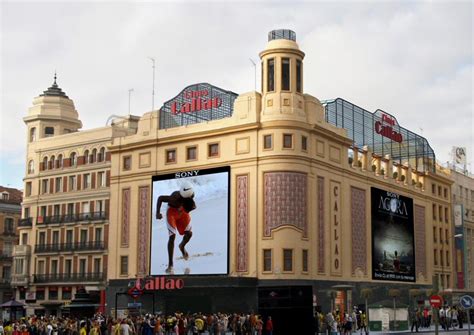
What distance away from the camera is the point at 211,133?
6619cm

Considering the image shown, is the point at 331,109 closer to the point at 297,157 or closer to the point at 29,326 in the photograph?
the point at 297,157

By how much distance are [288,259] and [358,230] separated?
12.1m

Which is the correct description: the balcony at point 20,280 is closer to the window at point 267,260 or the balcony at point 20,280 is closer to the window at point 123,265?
the window at point 123,265

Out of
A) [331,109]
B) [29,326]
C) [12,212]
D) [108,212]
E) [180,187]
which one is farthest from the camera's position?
[12,212]

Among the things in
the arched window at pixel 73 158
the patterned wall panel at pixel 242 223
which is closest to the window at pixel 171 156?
the patterned wall panel at pixel 242 223

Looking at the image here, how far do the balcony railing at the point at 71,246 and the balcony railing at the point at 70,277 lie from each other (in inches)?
99.4

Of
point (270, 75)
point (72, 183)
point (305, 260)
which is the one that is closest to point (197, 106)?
point (270, 75)

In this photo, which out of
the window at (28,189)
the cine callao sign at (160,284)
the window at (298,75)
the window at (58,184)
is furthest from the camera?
the window at (28,189)

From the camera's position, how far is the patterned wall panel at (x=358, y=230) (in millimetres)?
70500

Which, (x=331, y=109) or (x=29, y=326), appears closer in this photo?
(x=29, y=326)

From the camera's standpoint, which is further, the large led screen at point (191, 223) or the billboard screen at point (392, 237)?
the billboard screen at point (392, 237)

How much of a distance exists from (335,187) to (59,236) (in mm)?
31075

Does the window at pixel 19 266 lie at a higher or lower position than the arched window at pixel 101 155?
lower

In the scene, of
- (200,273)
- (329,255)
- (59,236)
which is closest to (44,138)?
(59,236)
